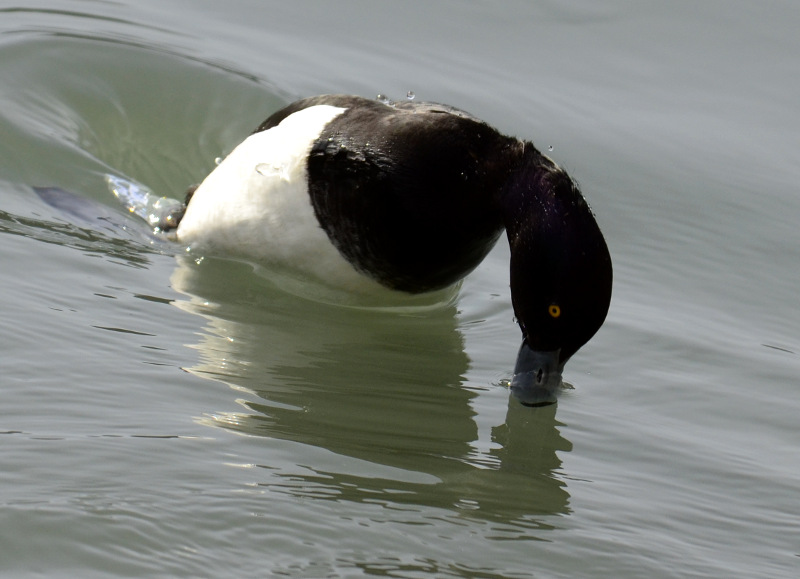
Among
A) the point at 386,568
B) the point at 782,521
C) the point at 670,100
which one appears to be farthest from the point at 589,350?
the point at 670,100

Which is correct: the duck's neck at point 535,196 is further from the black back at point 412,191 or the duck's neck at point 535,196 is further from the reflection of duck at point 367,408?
the reflection of duck at point 367,408

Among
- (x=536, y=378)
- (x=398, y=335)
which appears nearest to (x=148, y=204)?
(x=398, y=335)

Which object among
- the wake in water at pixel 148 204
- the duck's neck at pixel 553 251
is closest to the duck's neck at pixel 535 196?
the duck's neck at pixel 553 251

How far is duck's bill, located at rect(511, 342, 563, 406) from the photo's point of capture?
16.4ft

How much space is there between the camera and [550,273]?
484 cm

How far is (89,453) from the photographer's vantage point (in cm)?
387

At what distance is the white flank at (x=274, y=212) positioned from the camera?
5.81 metres

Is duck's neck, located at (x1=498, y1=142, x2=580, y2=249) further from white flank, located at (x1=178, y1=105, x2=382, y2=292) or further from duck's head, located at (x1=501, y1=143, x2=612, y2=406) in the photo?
white flank, located at (x1=178, y1=105, x2=382, y2=292)

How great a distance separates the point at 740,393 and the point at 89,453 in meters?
2.81

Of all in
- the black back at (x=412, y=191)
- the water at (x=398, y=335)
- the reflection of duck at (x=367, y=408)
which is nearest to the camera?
the water at (x=398, y=335)

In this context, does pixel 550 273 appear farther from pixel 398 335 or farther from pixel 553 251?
pixel 398 335

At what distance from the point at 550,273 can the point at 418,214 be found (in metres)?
0.80

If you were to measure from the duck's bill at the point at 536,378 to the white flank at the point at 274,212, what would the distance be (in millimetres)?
970

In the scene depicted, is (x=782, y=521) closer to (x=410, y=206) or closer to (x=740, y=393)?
(x=740, y=393)
